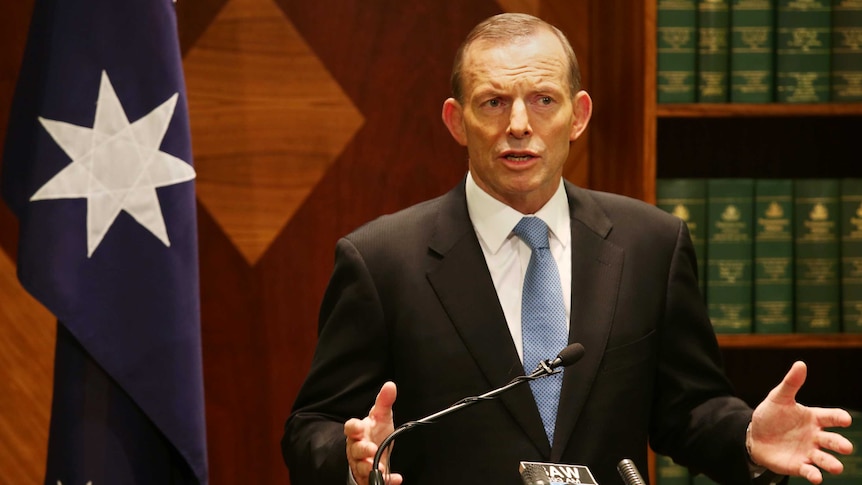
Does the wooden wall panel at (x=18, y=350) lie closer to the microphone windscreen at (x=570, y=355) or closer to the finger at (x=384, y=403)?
the finger at (x=384, y=403)

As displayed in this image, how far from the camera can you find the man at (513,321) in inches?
82.1

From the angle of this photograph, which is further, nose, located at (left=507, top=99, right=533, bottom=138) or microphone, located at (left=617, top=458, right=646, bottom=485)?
nose, located at (left=507, top=99, right=533, bottom=138)

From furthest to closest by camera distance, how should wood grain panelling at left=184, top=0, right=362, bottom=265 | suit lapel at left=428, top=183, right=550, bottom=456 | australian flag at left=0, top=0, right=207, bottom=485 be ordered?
1. wood grain panelling at left=184, top=0, right=362, bottom=265
2. australian flag at left=0, top=0, right=207, bottom=485
3. suit lapel at left=428, top=183, right=550, bottom=456

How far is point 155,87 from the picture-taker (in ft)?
8.30

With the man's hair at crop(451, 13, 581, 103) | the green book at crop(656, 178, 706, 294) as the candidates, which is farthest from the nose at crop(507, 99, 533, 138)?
the green book at crop(656, 178, 706, 294)

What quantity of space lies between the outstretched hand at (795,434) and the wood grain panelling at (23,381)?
1.99 m

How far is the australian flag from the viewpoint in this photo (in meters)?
2.45

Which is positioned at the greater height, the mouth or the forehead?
the forehead

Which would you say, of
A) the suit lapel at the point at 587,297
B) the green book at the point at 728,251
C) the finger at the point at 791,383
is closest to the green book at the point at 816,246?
the green book at the point at 728,251

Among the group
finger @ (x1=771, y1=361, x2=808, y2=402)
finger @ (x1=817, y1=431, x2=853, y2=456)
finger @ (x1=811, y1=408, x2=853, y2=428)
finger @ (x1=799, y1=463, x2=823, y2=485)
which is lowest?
finger @ (x1=799, y1=463, x2=823, y2=485)

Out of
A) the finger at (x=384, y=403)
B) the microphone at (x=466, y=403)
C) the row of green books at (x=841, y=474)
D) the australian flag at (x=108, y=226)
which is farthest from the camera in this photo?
the row of green books at (x=841, y=474)

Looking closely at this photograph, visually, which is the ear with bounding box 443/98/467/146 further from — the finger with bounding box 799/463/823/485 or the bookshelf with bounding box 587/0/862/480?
the bookshelf with bounding box 587/0/862/480

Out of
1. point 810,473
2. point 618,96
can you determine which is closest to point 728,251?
point 618,96

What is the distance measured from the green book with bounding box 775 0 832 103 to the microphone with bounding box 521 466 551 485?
1840 mm
